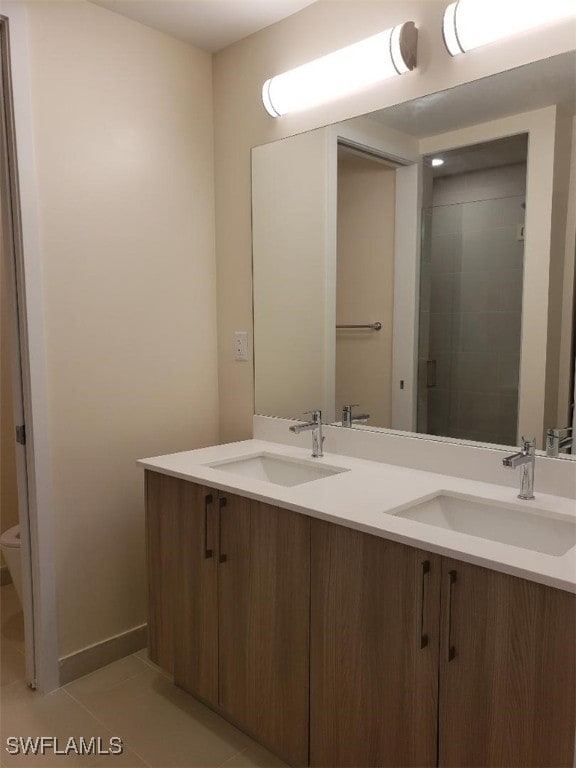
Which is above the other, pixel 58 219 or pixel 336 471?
pixel 58 219

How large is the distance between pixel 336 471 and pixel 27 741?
4.23 ft

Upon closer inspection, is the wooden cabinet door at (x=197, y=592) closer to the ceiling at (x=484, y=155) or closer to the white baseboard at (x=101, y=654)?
the white baseboard at (x=101, y=654)

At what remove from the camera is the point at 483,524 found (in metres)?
1.50

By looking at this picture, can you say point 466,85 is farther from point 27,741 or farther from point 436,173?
point 27,741

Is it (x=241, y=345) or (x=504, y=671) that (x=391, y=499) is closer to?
(x=504, y=671)

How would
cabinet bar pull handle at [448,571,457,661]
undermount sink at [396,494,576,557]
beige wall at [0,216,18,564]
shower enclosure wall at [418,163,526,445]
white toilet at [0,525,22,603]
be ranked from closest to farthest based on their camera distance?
cabinet bar pull handle at [448,571,457,661] < undermount sink at [396,494,576,557] < shower enclosure wall at [418,163,526,445] < white toilet at [0,525,22,603] < beige wall at [0,216,18,564]

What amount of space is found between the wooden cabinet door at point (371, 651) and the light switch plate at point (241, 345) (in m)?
1.11

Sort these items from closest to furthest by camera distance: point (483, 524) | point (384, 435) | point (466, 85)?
point (483, 524)
point (466, 85)
point (384, 435)

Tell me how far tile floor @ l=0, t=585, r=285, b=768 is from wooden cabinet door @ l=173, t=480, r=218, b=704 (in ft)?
0.36

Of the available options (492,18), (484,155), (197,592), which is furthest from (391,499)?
(492,18)

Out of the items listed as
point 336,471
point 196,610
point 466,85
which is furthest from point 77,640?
point 466,85

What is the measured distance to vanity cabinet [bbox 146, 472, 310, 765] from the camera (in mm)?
1516

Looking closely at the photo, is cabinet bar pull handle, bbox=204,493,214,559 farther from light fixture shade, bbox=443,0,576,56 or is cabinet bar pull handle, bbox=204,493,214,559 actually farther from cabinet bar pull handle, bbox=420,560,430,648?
light fixture shade, bbox=443,0,576,56

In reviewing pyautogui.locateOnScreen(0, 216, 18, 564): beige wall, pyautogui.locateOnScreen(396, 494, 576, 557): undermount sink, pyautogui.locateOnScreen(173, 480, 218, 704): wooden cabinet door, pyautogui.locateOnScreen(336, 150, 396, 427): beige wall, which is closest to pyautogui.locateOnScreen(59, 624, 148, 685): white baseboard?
pyautogui.locateOnScreen(173, 480, 218, 704): wooden cabinet door
